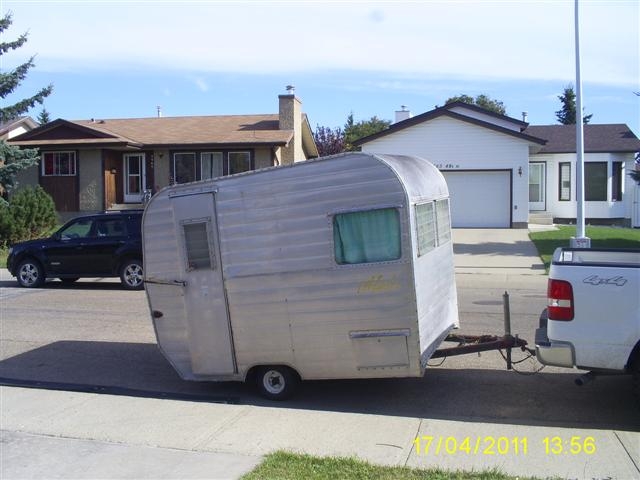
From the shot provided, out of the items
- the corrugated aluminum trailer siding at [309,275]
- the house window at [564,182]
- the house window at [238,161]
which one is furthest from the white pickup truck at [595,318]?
the house window at [564,182]

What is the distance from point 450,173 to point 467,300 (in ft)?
57.3

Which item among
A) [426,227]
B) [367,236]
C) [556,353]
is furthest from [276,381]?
[556,353]

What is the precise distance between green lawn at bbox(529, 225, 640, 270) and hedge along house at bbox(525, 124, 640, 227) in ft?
19.2

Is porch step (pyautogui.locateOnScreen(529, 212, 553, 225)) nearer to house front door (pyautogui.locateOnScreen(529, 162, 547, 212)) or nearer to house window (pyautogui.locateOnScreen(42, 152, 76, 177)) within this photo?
house front door (pyautogui.locateOnScreen(529, 162, 547, 212))

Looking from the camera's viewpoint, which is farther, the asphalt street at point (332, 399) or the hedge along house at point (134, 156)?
the hedge along house at point (134, 156)

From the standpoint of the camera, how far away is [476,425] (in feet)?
19.5

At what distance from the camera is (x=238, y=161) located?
3019 cm

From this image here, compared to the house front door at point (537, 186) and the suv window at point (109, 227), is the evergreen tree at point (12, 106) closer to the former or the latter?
the suv window at point (109, 227)

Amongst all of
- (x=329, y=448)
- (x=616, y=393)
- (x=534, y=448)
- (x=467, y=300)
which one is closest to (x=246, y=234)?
(x=329, y=448)

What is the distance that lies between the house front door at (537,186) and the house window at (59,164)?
70.5 ft

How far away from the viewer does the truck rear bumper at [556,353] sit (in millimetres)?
5910

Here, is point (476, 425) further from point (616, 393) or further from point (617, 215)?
point (617, 215)

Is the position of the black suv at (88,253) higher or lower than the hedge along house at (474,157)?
lower

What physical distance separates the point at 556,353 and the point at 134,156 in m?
28.0
